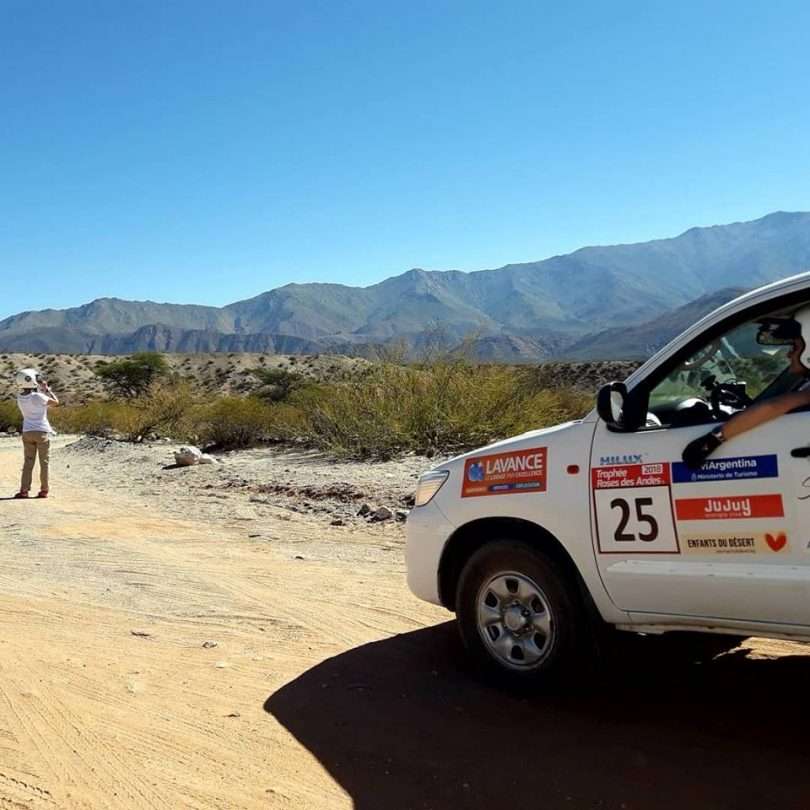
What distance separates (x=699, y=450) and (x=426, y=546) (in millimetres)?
1829

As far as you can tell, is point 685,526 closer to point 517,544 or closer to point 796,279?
point 517,544

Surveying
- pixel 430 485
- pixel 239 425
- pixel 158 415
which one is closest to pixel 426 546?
pixel 430 485

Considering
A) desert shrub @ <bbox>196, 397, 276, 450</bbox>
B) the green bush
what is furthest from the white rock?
desert shrub @ <bbox>196, 397, 276, 450</bbox>

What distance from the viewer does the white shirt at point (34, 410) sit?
46.1ft

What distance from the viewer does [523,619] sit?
15.5ft

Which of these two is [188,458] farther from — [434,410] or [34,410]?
[434,410]

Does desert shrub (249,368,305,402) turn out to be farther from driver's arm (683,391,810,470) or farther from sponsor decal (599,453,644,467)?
driver's arm (683,391,810,470)

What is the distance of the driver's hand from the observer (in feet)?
13.2

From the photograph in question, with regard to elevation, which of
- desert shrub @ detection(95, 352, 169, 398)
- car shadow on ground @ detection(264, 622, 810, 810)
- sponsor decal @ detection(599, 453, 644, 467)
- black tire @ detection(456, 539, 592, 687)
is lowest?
car shadow on ground @ detection(264, 622, 810, 810)

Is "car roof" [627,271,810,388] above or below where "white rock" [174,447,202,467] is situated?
above

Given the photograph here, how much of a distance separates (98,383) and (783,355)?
76.9m

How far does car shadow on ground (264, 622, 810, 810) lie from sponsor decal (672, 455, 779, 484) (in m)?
1.20

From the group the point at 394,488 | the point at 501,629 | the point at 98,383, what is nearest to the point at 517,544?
the point at 501,629

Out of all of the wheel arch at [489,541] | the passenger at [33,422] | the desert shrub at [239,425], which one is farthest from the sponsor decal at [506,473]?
the desert shrub at [239,425]
